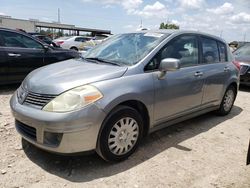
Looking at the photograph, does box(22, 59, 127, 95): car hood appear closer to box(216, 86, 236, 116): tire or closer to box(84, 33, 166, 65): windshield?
box(84, 33, 166, 65): windshield

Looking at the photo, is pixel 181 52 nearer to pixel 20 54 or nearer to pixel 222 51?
pixel 222 51

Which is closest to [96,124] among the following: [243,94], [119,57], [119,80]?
[119,80]

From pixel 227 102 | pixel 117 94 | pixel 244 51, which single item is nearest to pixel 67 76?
pixel 117 94

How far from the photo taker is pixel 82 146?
309 centimetres

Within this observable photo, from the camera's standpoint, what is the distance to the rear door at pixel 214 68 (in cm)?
485

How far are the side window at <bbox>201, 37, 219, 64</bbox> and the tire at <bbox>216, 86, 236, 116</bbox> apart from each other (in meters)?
0.80

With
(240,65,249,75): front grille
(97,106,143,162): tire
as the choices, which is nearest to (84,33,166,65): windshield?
(97,106,143,162): tire

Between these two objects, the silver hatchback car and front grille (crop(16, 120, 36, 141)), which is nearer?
the silver hatchback car

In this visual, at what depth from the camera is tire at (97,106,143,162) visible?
325 centimetres

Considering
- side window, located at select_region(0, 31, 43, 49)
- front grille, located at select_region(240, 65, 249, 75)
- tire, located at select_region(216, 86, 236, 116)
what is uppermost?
side window, located at select_region(0, 31, 43, 49)

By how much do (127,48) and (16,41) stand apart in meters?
3.97

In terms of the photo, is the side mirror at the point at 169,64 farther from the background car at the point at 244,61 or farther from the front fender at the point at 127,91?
the background car at the point at 244,61

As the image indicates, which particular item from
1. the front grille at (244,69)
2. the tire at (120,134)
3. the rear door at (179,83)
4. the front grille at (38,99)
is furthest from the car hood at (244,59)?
the front grille at (38,99)

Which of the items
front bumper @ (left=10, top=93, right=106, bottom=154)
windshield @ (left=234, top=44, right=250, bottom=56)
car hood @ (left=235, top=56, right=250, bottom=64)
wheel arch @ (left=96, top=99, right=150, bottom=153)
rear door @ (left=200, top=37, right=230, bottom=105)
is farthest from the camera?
windshield @ (left=234, top=44, right=250, bottom=56)
